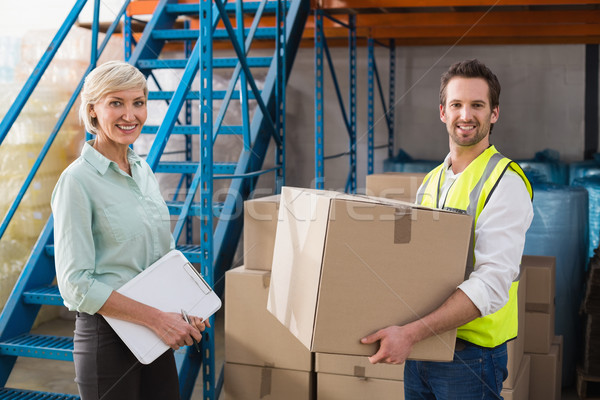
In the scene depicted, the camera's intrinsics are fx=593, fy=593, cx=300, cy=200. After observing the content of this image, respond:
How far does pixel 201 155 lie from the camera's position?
9.56 ft

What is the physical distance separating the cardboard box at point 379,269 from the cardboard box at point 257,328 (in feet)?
5.22

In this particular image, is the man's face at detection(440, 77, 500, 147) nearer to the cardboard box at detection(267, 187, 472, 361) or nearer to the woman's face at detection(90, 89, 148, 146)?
the cardboard box at detection(267, 187, 472, 361)

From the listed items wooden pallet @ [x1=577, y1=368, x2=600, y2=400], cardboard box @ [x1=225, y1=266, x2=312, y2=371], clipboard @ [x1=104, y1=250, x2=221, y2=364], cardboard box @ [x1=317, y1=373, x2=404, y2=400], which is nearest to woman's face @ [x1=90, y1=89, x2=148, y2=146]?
clipboard @ [x1=104, y1=250, x2=221, y2=364]

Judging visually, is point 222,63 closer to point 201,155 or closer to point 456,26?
point 201,155

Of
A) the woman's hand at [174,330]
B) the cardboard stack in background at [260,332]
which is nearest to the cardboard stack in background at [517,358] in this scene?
the cardboard stack in background at [260,332]

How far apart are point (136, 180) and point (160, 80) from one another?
5.26 metres

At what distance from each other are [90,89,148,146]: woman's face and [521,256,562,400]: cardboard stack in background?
2536mm

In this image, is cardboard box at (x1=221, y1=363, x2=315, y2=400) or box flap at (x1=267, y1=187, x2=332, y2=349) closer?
box flap at (x1=267, y1=187, x2=332, y2=349)

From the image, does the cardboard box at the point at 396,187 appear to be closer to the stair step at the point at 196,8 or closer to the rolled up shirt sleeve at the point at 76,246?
the stair step at the point at 196,8

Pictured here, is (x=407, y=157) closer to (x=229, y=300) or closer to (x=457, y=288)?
(x=229, y=300)

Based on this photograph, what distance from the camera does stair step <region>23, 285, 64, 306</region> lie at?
10.3 feet

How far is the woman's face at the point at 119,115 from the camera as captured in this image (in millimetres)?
1851

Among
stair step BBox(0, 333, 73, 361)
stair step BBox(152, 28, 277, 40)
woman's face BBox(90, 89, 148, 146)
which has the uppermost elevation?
stair step BBox(152, 28, 277, 40)

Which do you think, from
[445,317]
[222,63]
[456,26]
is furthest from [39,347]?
[456,26]
